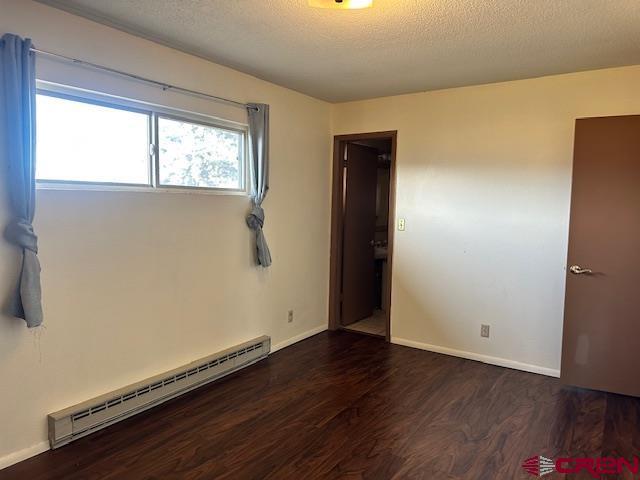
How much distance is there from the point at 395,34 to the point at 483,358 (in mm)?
2818

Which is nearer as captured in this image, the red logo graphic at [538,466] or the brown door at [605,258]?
the red logo graphic at [538,466]

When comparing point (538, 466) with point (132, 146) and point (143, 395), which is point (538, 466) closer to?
point (143, 395)

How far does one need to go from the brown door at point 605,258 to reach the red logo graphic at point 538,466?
1128mm

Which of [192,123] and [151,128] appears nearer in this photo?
[151,128]

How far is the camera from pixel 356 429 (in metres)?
2.71

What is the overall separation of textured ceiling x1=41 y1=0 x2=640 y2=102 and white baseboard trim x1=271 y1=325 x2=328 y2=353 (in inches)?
95.0

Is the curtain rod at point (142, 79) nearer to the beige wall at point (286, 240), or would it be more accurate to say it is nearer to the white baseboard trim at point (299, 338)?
the beige wall at point (286, 240)

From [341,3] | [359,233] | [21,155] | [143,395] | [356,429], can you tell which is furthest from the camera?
[359,233]

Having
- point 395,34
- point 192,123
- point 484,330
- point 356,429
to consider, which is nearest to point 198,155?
point 192,123

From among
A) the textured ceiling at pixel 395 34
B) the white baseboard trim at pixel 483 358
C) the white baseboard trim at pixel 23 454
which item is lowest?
the white baseboard trim at pixel 23 454

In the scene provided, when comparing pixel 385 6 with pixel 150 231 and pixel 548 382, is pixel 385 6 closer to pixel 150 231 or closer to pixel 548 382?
pixel 150 231

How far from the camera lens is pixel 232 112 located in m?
3.47

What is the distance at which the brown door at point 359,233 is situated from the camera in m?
4.82

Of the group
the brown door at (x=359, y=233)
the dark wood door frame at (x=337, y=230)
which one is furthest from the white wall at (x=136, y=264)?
the brown door at (x=359, y=233)
